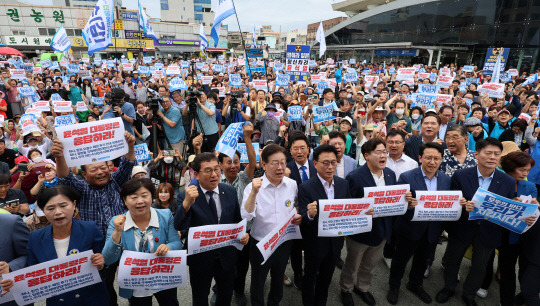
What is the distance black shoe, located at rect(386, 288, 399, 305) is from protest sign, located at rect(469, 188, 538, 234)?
4.36 ft

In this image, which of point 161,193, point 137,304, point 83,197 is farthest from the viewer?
point 161,193

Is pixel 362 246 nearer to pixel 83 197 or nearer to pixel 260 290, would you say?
pixel 260 290

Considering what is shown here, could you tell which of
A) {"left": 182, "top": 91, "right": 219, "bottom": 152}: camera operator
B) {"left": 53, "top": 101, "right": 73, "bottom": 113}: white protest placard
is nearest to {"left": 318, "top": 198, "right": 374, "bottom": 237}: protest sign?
{"left": 182, "top": 91, "right": 219, "bottom": 152}: camera operator

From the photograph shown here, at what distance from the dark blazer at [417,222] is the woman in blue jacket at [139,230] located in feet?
8.07

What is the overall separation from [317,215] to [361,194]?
57 cm

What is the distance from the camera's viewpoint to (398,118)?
6.28 meters

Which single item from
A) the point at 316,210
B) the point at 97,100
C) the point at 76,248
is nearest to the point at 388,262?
the point at 316,210

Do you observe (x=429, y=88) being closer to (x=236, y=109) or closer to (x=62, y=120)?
(x=236, y=109)

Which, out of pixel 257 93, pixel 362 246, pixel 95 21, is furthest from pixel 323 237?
pixel 95 21

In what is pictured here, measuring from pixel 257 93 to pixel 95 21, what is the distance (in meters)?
5.85

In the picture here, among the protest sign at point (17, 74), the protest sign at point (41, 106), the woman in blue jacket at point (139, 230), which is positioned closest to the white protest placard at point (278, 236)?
the woman in blue jacket at point (139, 230)

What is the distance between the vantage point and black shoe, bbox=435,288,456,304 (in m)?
3.49

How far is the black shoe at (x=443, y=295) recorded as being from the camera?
349 centimetres

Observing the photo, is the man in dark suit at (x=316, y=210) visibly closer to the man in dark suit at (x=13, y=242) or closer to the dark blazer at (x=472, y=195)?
the dark blazer at (x=472, y=195)
